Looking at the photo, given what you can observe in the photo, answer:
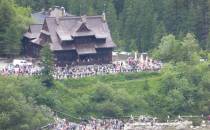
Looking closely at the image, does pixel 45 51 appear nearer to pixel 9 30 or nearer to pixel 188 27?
pixel 9 30

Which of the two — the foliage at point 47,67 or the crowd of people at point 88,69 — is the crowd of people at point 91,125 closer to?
the foliage at point 47,67

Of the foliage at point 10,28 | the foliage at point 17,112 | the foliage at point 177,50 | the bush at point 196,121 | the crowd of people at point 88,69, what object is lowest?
the bush at point 196,121

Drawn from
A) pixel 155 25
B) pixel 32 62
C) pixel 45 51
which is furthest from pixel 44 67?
pixel 155 25

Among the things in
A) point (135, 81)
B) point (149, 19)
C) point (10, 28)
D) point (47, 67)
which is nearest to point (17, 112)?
point (47, 67)

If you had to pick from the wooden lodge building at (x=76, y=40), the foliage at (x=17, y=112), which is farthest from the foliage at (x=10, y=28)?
the foliage at (x=17, y=112)

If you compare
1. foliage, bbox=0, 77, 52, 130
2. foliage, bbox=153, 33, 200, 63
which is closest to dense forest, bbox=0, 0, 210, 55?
foliage, bbox=153, 33, 200, 63

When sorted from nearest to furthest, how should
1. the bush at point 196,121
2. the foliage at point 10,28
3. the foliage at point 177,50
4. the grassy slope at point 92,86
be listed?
the grassy slope at point 92,86 < the bush at point 196,121 < the foliage at point 10,28 < the foliage at point 177,50

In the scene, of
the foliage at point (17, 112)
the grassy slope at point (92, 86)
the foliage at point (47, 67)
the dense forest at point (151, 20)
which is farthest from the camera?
the dense forest at point (151, 20)
